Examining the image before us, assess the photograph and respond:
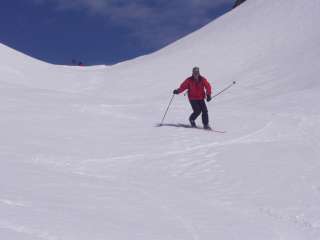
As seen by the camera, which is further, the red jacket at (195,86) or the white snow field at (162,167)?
the red jacket at (195,86)

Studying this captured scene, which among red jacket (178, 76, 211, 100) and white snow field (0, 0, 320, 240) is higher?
red jacket (178, 76, 211, 100)

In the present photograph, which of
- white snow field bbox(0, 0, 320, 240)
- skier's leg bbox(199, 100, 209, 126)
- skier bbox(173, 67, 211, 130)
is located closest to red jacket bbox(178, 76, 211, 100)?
skier bbox(173, 67, 211, 130)

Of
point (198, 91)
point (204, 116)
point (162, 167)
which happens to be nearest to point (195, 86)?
point (198, 91)

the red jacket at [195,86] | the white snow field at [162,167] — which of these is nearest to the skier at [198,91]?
the red jacket at [195,86]

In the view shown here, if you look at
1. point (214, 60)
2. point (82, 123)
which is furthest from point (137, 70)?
point (82, 123)

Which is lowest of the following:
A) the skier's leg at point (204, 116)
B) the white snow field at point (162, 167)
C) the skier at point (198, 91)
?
the white snow field at point (162, 167)

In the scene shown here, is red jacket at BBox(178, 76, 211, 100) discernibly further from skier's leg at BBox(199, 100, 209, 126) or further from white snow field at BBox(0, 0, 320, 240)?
white snow field at BBox(0, 0, 320, 240)

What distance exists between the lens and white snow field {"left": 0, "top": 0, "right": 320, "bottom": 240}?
205 inches

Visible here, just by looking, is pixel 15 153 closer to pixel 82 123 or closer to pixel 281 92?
pixel 82 123

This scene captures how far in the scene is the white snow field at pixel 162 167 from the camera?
17.1 ft

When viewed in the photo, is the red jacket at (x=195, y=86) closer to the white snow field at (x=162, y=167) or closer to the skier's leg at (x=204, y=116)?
the skier's leg at (x=204, y=116)

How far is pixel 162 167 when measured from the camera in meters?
7.96

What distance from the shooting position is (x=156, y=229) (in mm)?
5129

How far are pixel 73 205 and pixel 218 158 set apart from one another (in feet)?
11.6
